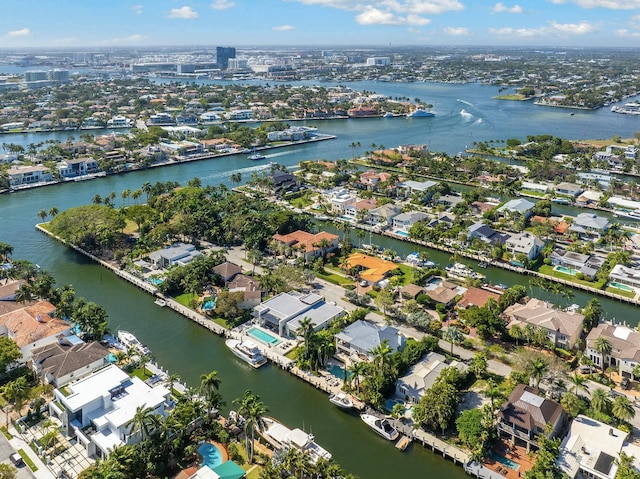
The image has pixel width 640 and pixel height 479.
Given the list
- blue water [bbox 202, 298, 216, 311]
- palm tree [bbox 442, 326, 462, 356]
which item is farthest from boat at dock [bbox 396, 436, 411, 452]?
blue water [bbox 202, 298, 216, 311]

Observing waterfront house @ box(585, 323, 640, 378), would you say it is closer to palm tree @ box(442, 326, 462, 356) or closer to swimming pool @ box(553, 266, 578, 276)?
palm tree @ box(442, 326, 462, 356)

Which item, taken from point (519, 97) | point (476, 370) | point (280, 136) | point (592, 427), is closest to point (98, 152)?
point (280, 136)

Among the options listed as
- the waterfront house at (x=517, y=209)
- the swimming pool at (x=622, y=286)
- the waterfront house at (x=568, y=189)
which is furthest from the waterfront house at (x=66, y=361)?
the waterfront house at (x=568, y=189)

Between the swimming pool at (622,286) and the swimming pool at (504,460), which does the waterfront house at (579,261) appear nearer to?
the swimming pool at (622,286)

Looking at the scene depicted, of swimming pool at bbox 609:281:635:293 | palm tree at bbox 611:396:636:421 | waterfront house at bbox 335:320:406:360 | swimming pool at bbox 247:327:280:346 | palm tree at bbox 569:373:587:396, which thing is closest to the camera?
palm tree at bbox 611:396:636:421

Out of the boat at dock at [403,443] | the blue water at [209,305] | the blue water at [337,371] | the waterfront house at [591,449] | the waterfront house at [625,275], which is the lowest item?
the boat at dock at [403,443]

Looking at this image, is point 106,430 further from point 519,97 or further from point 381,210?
point 519,97
